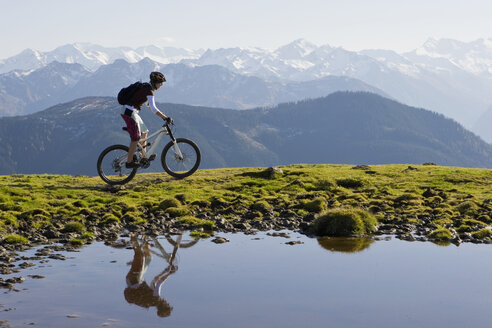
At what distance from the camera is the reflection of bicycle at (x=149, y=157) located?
2470 centimetres

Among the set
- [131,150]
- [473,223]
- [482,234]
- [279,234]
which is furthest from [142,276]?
[473,223]

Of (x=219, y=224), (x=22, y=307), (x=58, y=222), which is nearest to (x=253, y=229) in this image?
(x=219, y=224)

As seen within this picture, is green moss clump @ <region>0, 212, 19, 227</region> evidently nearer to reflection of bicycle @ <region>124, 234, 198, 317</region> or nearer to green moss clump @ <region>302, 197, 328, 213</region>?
reflection of bicycle @ <region>124, 234, 198, 317</region>

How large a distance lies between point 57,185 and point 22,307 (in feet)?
58.6

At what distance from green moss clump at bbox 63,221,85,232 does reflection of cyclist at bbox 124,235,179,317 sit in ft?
10.3

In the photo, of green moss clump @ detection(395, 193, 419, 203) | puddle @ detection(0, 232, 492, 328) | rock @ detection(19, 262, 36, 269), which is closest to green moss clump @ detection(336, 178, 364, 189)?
green moss clump @ detection(395, 193, 419, 203)

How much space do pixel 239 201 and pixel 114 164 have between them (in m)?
6.06

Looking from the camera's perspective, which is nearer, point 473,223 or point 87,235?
point 87,235

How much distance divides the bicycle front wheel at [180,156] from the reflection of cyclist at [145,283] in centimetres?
940

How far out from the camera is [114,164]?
Result: 2519 cm

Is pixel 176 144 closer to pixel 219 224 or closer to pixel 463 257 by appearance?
pixel 219 224

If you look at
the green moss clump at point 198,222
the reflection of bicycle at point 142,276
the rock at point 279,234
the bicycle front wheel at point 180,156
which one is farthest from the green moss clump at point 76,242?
the bicycle front wheel at point 180,156

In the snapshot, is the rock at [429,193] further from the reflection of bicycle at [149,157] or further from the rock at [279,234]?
the reflection of bicycle at [149,157]

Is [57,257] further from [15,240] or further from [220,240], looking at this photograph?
[220,240]
